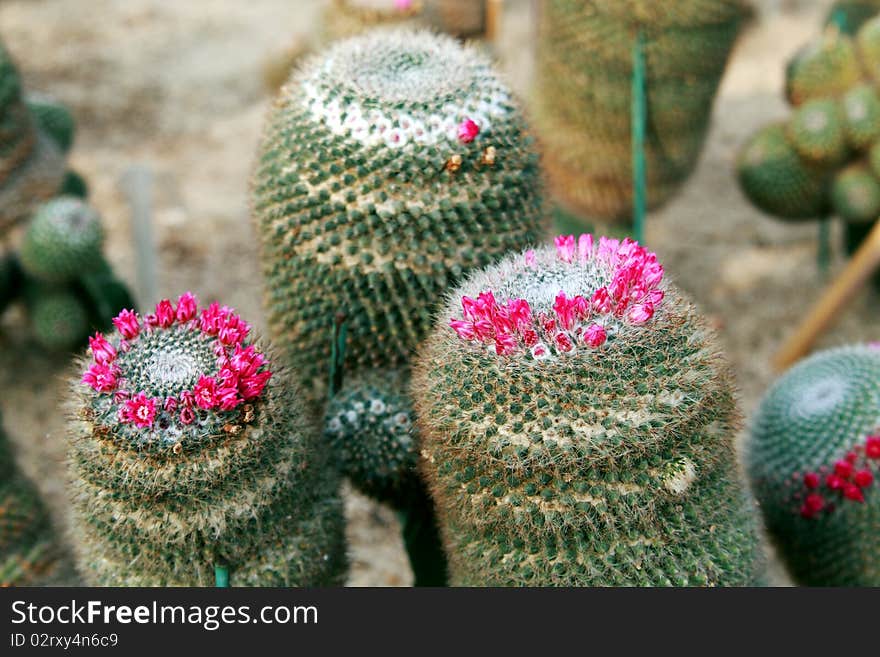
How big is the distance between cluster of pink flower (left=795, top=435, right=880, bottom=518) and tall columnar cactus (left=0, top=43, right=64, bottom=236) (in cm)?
363

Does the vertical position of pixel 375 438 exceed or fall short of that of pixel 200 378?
it falls short

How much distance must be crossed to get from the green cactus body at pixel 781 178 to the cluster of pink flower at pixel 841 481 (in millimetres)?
2474

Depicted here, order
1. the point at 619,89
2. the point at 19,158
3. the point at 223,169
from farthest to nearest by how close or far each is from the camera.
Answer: the point at 223,169 → the point at 19,158 → the point at 619,89

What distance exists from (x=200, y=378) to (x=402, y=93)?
0.93m

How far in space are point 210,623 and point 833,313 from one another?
365 centimetres

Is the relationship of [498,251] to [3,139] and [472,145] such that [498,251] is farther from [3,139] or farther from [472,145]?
[3,139]

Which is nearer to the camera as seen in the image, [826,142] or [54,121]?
[826,142]

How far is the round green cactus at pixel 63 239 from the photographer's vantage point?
427cm

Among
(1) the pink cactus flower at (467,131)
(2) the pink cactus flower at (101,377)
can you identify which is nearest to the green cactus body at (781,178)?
(1) the pink cactus flower at (467,131)

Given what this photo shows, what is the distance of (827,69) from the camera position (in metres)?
4.68

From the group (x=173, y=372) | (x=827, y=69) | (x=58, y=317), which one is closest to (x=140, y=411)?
(x=173, y=372)

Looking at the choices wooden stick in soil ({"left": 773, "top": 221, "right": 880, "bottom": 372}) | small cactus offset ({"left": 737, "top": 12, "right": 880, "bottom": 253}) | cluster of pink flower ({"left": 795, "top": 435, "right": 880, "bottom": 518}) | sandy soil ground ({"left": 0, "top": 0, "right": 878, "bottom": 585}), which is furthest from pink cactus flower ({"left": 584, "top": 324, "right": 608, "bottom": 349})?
small cactus offset ({"left": 737, "top": 12, "right": 880, "bottom": 253})

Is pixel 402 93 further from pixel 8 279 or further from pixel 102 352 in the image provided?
pixel 8 279

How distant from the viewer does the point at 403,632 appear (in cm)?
188
